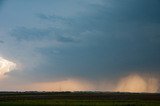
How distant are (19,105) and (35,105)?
3319 millimetres

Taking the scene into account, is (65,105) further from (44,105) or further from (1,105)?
(1,105)

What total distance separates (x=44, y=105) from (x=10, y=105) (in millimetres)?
6740

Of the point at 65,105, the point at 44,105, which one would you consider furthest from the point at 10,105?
the point at 65,105

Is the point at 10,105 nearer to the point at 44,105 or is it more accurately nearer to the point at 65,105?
the point at 44,105

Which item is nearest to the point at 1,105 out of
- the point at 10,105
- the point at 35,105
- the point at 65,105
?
the point at 10,105

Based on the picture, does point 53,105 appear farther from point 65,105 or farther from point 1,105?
point 1,105

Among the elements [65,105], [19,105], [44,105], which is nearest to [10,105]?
[19,105]

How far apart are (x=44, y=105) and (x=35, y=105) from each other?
71.9 inches

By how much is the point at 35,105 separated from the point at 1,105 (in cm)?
648

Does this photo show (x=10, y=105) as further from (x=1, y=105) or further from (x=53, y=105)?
(x=53, y=105)

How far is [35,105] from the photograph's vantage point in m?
64.6

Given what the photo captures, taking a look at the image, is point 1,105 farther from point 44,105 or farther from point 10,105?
point 44,105

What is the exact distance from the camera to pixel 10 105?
2562 inches

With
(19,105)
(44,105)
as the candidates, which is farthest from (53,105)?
(19,105)
